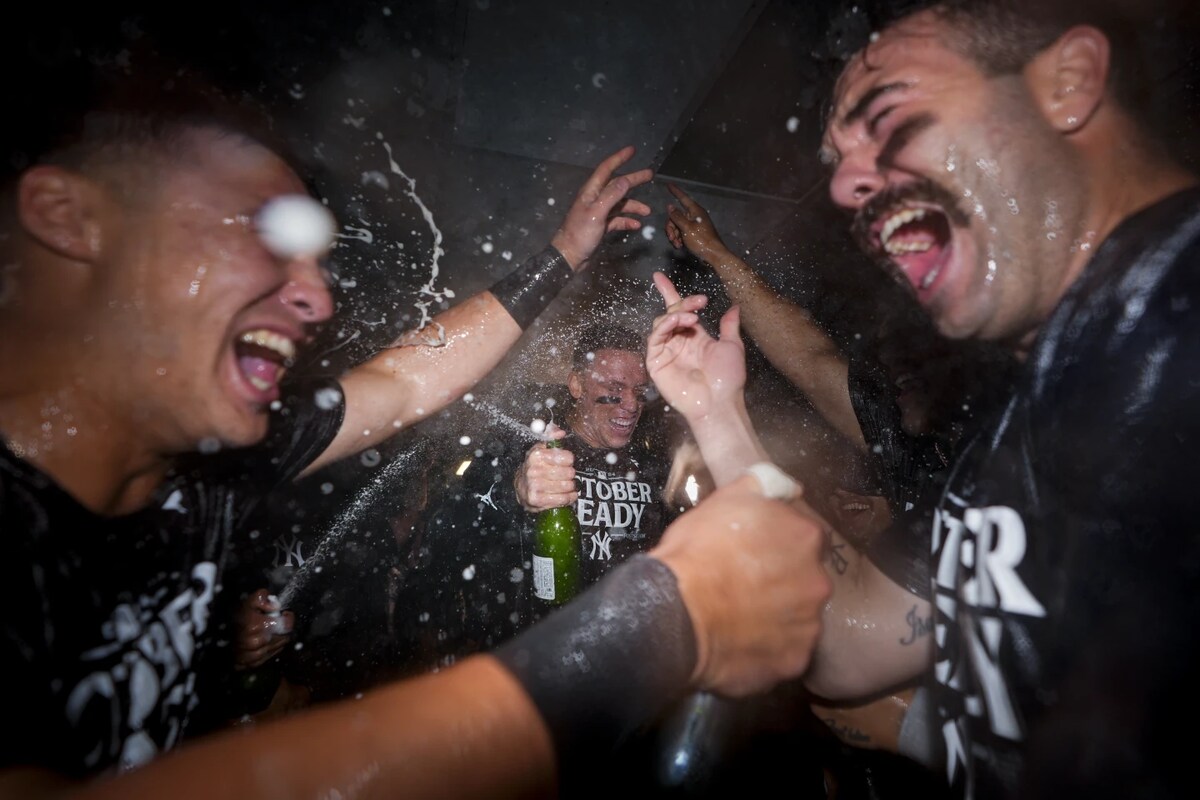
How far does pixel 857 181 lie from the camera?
2158mm

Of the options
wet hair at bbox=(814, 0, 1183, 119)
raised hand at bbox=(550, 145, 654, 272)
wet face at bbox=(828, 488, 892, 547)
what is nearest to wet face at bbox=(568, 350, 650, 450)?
raised hand at bbox=(550, 145, 654, 272)

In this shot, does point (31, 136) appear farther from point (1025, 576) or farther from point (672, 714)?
point (1025, 576)

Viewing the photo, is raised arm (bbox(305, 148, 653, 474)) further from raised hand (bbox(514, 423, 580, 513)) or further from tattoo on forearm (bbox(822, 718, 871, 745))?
tattoo on forearm (bbox(822, 718, 871, 745))

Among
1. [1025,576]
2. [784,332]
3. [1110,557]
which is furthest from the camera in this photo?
[784,332]

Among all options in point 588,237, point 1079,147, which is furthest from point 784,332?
point 1079,147

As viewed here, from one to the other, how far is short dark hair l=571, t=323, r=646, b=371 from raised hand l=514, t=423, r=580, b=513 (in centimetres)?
137

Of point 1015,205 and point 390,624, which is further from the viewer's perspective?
Result: point 390,624

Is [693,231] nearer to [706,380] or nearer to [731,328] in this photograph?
[731,328]

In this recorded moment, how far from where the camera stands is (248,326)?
6.47 feet

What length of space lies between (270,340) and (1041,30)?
3.39 m

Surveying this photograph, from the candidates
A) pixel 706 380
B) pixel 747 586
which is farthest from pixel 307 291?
pixel 747 586

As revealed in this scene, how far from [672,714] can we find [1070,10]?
3.23 metres

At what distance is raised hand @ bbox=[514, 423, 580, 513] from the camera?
334cm

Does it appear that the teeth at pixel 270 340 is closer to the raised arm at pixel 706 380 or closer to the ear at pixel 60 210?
the ear at pixel 60 210
